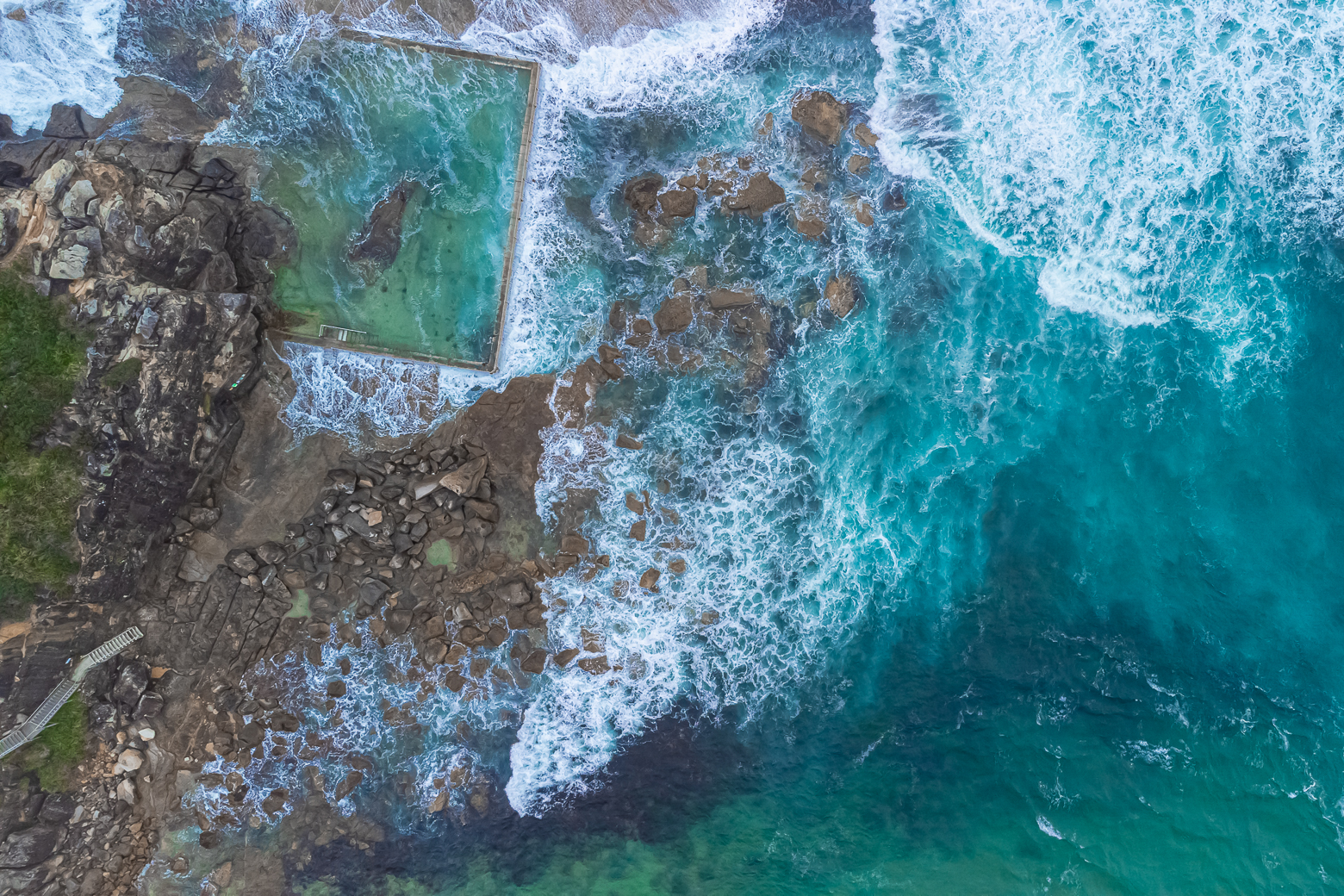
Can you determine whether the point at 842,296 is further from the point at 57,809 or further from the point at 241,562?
the point at 57,809

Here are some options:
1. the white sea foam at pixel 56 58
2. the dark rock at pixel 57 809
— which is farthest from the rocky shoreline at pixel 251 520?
the white sea foam at pixel 56 58

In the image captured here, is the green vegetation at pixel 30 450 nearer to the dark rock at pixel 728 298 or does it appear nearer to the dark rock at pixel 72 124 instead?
the dark rock at pixel 72 124

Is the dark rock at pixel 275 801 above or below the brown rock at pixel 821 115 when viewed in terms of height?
below

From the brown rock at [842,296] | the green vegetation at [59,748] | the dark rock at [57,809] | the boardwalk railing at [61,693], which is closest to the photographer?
the boardwalk railing at [61,693]

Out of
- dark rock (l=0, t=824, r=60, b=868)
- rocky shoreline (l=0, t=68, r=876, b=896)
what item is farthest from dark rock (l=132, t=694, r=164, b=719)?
dark rock (l=0, t=824, r=60, b=868)

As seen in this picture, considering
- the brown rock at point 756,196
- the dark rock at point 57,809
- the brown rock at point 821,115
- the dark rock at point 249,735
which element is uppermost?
the brown rock at point 821,115

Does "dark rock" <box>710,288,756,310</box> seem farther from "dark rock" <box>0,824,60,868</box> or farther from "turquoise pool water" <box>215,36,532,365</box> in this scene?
"dark rock" <box>0,824,60,868</box>

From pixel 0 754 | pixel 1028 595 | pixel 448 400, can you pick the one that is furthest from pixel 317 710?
pixel 1028 595
